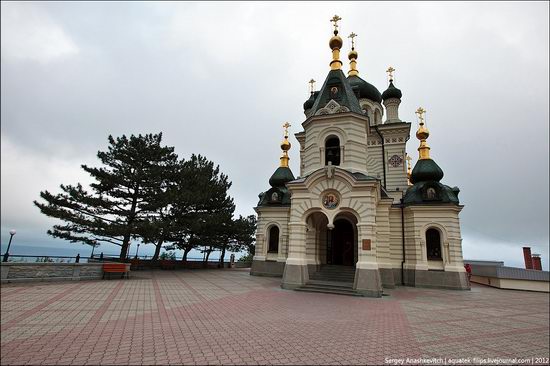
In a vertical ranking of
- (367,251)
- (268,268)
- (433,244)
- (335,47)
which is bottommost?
(268,268)

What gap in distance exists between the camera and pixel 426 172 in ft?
63.9

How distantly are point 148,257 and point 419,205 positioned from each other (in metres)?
22.3

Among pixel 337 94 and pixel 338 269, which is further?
pixel 337 94

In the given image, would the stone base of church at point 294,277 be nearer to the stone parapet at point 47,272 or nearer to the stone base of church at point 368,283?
the stone base of church at point 368,283

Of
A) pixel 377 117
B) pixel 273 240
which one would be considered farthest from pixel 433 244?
pixel 377 117

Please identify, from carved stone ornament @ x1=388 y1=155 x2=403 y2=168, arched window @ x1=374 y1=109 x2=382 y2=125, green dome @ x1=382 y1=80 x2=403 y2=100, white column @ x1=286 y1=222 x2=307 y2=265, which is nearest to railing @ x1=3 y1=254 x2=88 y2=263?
white column @ x1=286 y1=222 x2=307 y2=265

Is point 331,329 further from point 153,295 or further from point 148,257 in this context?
point 148,257

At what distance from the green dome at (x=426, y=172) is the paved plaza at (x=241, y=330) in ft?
33.3

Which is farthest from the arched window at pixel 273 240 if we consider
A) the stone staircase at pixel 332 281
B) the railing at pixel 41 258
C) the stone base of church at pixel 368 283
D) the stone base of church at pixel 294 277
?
the railing at pixel 41 258

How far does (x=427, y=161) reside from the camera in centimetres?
2008

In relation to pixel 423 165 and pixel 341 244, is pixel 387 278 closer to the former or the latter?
pixel 341 244

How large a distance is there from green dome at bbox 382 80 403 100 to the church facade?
3471 mm

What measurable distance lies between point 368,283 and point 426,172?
1028cm

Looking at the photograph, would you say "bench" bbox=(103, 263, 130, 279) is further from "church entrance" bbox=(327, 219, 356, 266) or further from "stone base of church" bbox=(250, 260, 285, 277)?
"church entrance" bbox=(327, 219, 356, 266)
